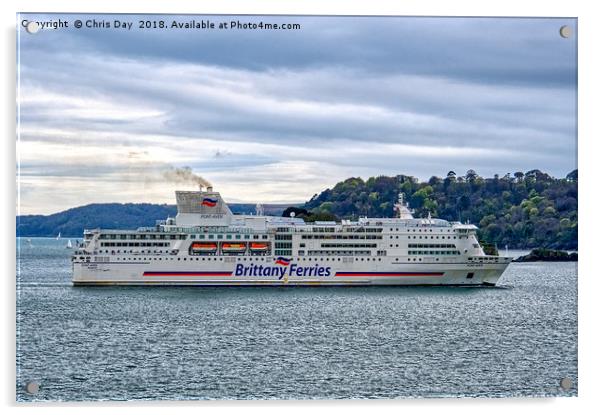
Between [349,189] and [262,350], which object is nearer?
[262,350]

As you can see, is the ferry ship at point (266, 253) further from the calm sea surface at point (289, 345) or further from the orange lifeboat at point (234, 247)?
the calm sea surface at point (289, 345)

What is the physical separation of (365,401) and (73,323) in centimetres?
930

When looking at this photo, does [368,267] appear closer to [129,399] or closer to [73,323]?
[73,323]

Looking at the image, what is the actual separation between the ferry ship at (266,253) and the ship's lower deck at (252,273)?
30 mm

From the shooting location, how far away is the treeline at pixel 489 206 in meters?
40.6

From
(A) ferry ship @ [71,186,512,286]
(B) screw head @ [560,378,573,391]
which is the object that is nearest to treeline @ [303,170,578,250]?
(A) ferry ship @ [71,186,512,286]

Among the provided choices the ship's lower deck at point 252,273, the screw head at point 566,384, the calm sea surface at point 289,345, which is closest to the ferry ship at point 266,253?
the ship's lower deck at point 252,273

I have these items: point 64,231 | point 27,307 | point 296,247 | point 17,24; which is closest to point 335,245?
point 296,247

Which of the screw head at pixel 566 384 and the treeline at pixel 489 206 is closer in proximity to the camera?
the screw head at pixel 566 384

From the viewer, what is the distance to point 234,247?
34.4 m

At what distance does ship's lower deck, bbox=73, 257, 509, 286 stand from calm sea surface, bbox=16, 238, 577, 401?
247cm

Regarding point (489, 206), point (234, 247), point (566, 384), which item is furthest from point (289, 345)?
point (489, 206)

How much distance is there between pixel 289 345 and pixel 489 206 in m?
32.9

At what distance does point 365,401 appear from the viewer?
53.3 feet
